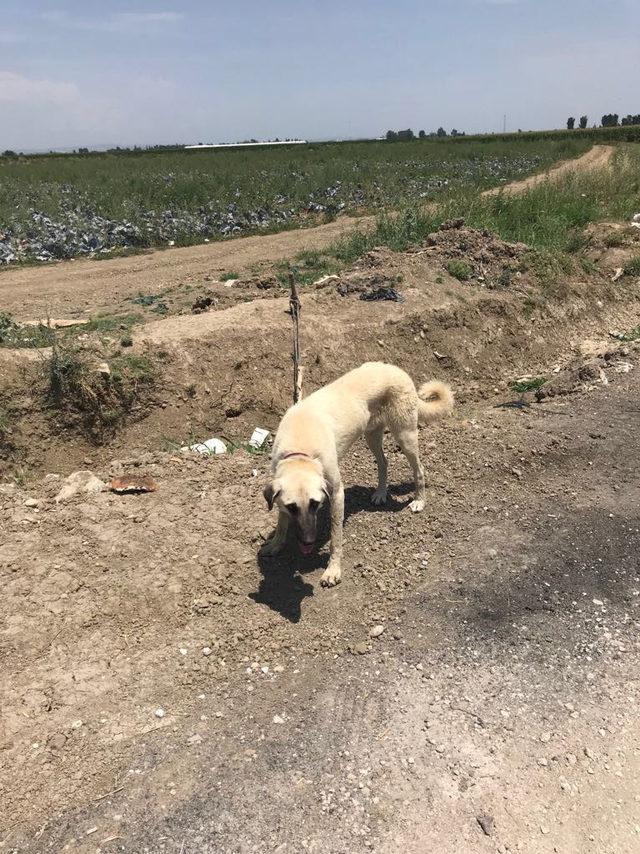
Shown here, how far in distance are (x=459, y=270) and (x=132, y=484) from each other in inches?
318

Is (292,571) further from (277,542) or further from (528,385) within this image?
(528,385)

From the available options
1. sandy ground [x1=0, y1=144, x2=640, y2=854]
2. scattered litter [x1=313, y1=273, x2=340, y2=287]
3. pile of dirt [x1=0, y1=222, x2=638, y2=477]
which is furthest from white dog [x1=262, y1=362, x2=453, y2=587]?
scattered litter [x1=313, y1=273, x2=340, y2=287]

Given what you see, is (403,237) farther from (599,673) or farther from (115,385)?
(599,673)

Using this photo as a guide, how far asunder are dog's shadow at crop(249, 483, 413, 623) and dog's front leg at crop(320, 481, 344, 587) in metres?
0.18

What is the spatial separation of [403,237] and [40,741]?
1281cm

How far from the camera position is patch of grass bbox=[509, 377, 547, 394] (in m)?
9.67

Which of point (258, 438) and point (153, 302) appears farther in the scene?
point (153, 302)

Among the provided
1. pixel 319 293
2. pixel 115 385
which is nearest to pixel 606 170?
pixel 319 293

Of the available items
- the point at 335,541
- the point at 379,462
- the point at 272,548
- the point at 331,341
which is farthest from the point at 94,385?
the point at 335,541

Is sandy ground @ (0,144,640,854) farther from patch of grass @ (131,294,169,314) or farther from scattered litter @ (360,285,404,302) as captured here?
scattered litter @ (360,285,404,302)

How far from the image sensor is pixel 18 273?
1554 cm

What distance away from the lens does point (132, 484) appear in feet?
21.1

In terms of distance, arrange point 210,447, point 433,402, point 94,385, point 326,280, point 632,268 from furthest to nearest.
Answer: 1. point 632,268
2. point 326,280
3. point 94,385
4. point 210,447
5. point 433,402

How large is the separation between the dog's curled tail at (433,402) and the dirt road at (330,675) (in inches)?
36.8
